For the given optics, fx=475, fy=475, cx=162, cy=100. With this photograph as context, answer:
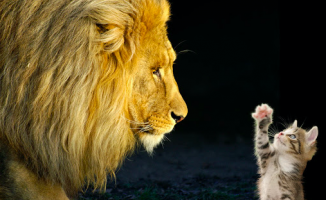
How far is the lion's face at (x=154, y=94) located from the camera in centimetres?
251

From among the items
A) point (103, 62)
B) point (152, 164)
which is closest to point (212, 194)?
point (152, 164)

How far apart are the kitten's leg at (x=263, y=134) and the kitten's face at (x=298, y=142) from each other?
0.27 feet

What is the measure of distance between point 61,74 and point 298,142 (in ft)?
4.66

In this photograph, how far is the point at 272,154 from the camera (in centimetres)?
286

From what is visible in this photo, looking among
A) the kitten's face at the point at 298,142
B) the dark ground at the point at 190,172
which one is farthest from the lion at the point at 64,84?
the dark ground at the point at 190,172

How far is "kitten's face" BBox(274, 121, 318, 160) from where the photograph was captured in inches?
108

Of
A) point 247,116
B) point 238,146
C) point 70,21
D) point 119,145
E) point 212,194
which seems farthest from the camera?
point 247,116

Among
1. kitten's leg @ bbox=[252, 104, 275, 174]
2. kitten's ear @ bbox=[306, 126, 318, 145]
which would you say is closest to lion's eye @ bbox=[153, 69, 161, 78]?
kitten's leg @ bbox=[252, 104, 275, 174]

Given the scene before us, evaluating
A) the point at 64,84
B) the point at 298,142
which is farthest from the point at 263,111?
the point at 64,84

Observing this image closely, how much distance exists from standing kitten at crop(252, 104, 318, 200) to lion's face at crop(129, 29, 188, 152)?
496mm

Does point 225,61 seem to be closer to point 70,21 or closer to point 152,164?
point 152,164

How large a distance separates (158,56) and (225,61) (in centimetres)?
512

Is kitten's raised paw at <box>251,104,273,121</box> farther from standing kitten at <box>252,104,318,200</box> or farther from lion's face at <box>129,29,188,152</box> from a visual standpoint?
lion's face at <box>129,29,188,152</box>

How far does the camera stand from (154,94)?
2.56m
